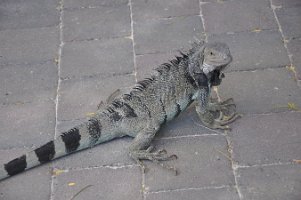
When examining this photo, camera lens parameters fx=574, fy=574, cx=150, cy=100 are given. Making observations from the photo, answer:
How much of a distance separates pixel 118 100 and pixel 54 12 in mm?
1720

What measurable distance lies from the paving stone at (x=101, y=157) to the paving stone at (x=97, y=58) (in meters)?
0.81

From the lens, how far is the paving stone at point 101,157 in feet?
13.3

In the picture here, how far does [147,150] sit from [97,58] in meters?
1.23

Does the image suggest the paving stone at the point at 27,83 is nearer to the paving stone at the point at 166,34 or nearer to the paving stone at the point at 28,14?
A: the paving stone at the point at 28,14

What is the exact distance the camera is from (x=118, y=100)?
414 centimetres

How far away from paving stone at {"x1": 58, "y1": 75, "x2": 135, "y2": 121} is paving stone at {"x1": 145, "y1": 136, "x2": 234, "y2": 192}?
2.19 feet

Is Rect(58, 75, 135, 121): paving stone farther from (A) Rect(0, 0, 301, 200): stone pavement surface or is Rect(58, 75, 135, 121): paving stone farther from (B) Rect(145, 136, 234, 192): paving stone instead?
(B) Rect(145, 136, 234, 192): paving stone

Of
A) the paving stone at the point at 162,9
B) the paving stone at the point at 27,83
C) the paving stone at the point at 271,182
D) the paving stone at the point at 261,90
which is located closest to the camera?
the paving stone at the point at 271,182

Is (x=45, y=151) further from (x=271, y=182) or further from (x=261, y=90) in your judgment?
(x=261, y=90)

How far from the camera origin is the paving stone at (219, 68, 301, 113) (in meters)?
4.39

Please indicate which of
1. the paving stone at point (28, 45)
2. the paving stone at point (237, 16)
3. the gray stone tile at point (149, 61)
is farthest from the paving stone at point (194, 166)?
the paving stone at point (28, 45)

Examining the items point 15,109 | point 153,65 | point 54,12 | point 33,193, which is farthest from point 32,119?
point 54,12

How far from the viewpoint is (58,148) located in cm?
399

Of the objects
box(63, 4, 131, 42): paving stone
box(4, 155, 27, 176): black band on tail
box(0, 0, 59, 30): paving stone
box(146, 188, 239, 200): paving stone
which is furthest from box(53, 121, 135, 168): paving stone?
box(0, 0, 59, 30): paving stone
